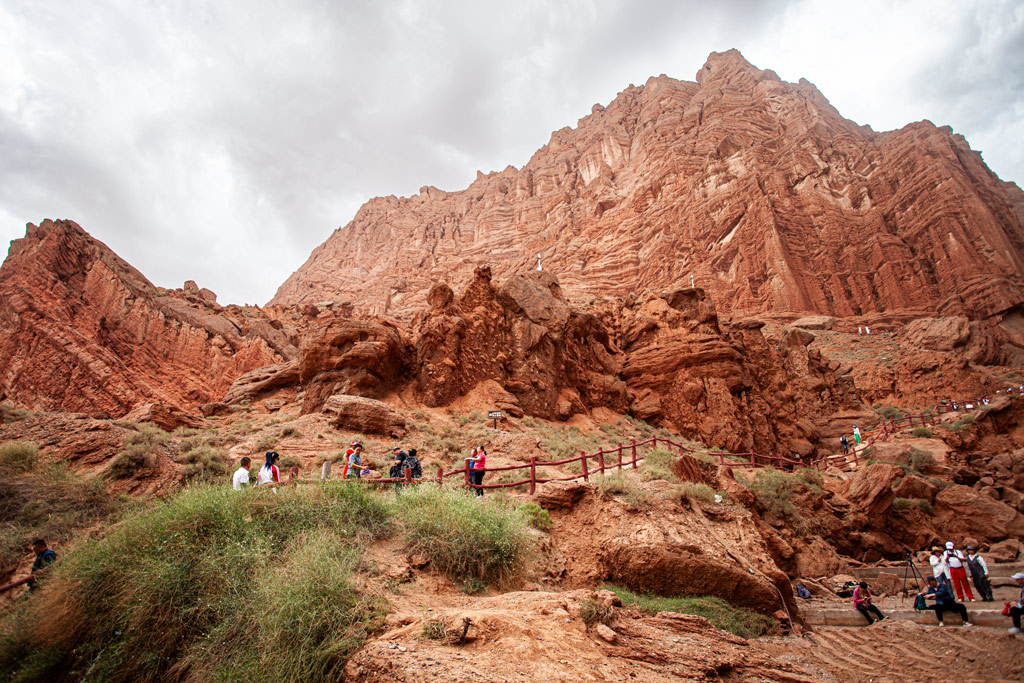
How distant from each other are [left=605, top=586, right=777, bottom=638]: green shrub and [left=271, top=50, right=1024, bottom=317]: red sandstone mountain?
2112 inches

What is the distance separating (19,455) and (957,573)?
19.5 meters

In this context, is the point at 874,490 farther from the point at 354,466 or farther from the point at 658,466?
the point at 354,466

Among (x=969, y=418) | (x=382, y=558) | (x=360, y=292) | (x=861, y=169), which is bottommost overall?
(x=382, y=558)

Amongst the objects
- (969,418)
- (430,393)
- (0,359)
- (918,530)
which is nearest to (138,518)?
(430,393)

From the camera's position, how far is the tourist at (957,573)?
10602 mm

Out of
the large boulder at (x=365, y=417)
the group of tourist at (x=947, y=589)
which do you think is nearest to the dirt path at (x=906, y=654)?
the group of tourist at (x=947, y=589)

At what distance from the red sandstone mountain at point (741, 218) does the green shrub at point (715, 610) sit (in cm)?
5365

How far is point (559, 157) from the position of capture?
10612 centimetres

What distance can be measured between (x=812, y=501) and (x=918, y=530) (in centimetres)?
406

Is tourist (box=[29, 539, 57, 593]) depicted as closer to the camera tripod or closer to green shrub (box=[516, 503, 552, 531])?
green shrub (box=[516, 503, 552, 531])

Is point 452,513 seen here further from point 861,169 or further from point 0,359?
point 861,169

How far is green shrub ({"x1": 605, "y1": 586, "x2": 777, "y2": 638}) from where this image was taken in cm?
776

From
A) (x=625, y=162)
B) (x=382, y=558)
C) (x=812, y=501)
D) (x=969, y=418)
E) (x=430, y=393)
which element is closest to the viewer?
(x=382, y=558)

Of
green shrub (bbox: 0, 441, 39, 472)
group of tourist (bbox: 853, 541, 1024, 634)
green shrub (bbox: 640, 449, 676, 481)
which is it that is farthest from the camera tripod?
green shrub (bbox: 0, 441, 39, 472)
